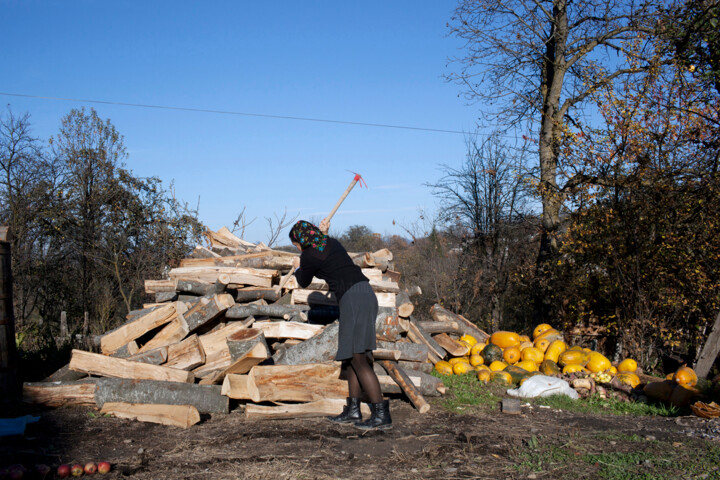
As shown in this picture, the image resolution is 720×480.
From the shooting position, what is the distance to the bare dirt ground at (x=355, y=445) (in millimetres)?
4207

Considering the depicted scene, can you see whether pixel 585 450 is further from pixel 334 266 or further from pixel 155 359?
pixel 155 359

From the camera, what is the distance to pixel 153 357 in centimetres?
640

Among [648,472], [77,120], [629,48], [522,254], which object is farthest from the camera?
[522,254]

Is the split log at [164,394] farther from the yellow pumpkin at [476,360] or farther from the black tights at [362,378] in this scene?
the yellow pumpkin at [476,360]

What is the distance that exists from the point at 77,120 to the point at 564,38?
1200cm

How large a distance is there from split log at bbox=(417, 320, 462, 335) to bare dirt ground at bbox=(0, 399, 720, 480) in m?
2.59

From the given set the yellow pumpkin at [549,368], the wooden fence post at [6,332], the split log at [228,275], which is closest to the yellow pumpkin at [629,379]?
the yellow pumpkin at [549,368]

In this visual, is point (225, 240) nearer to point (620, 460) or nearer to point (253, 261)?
point (253, 261)

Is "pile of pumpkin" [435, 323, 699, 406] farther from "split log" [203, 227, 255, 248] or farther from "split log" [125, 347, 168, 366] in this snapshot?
"split log" [203, 227, 255, 248]

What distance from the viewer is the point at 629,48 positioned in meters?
10.9

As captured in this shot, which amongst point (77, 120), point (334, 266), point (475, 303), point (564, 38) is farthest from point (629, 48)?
point (77, 120)

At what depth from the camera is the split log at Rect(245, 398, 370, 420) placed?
18.3ft

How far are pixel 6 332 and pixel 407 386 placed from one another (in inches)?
169

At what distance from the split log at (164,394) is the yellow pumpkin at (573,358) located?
4.81m
